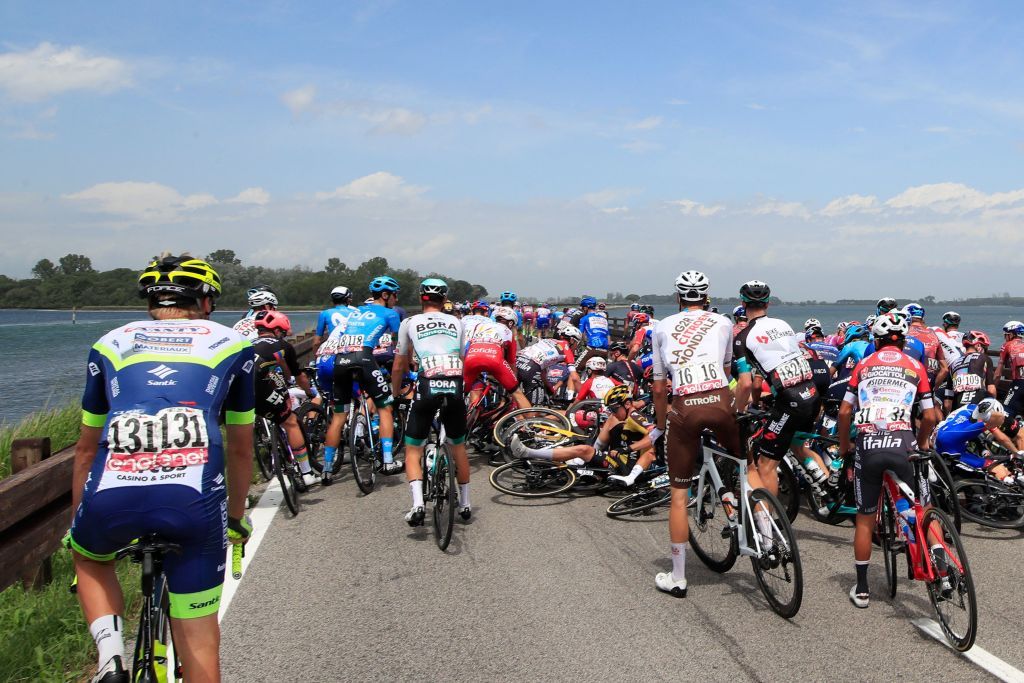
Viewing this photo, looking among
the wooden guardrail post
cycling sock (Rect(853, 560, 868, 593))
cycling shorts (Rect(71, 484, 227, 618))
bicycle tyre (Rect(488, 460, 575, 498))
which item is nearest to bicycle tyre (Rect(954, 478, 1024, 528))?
cycling sock (Rect(853, 560, 868, 593))

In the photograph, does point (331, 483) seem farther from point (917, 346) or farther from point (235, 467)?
point (917, 346)

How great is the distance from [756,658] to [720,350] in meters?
2.09

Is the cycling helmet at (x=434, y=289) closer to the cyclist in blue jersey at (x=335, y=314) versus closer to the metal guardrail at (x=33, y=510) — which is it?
the cyclist in blue jersey at (x=335, y=314)

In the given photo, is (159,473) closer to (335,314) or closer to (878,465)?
(878,465)

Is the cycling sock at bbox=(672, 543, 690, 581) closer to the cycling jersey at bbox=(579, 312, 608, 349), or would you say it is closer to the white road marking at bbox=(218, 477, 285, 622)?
the white road marking at bbox=(218, 477, 285, 622)

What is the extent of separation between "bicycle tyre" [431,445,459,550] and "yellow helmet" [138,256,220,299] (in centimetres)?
342

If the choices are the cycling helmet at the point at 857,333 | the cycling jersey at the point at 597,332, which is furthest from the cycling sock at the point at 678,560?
the cycling jersey at the point at 597,332

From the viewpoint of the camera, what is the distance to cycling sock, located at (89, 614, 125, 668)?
9.51 ft

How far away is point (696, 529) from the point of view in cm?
612

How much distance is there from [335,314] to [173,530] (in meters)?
7.08

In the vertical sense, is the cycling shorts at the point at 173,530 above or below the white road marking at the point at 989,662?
above

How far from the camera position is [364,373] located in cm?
865

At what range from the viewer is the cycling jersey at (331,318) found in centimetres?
975

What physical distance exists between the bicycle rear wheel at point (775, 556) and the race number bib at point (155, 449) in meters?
3.54
